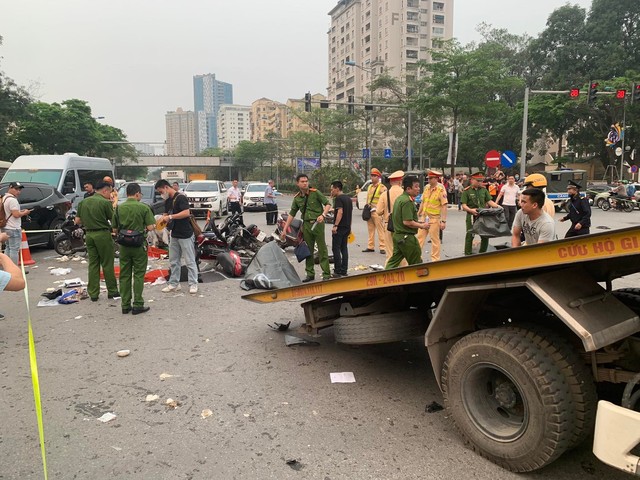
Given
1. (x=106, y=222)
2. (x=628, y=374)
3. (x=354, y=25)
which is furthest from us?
(x=354, y=25)

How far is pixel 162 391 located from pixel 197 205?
16575mm

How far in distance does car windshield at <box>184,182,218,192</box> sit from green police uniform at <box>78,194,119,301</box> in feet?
45.9

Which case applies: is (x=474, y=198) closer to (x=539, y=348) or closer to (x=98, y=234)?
(x=98, y=234)

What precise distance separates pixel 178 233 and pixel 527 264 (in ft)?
19.3

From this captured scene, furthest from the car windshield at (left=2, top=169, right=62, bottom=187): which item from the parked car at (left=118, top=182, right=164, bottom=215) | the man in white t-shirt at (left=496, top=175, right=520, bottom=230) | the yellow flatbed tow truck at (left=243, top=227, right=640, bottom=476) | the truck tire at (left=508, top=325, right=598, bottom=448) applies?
the truck tire at (left=508, top=325, right=598, bottom=448)

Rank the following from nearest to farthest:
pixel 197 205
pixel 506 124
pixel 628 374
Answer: pixel 628 374, pixel 197 205, pixel 506 124

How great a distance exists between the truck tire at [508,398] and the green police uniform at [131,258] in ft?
15.3

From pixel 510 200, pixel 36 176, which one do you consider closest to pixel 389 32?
pixel 36 176

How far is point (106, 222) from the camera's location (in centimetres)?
679

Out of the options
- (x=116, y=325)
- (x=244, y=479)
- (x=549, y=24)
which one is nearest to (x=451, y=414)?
(x=244, y=479)

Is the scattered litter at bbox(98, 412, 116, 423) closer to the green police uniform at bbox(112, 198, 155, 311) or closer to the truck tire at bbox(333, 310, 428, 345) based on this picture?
the truck tire at bbox(333, 310, 428, 345)

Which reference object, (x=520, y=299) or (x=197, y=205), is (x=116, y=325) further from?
(x=197, y=205)

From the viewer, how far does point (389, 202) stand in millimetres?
9047

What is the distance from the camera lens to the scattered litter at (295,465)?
2781 mm
